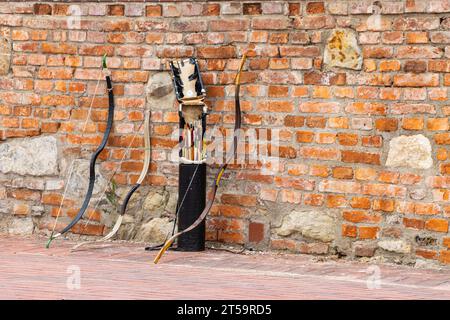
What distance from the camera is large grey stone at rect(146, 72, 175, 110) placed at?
809 centimetres

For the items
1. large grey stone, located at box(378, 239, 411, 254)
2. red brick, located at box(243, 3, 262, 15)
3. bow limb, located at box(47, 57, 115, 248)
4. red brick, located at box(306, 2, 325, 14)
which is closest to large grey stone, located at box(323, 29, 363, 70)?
red brick, located at box(306, 2, 325, 14)

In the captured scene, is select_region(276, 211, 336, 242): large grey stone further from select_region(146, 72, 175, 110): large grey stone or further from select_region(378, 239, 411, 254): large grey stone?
select_region(146, 72, 175, 110): large grey stone

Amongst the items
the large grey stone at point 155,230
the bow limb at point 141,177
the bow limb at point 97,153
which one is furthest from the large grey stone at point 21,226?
the large grey stone at point 155,230

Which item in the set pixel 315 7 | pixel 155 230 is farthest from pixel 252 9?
pixel 155 230

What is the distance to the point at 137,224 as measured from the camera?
8.23 metres

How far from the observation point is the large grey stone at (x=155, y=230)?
811 cm

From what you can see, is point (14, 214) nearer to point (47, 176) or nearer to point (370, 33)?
point (47, 176)

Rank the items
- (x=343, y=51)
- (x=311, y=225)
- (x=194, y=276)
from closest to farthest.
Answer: (x=194, y=276)
(x=343, y=51)
(x=311, y=225)

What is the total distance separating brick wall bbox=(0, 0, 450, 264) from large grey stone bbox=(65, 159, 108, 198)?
7 centimetres

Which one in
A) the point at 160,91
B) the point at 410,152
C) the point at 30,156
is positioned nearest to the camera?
the point at 410,152

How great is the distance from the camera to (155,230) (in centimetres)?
815

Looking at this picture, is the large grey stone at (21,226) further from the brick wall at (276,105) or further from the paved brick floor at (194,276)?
the paved brick floor at (194,276)

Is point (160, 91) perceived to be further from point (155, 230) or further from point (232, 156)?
point (155, 230)

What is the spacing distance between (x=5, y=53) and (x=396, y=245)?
3.33 meters
